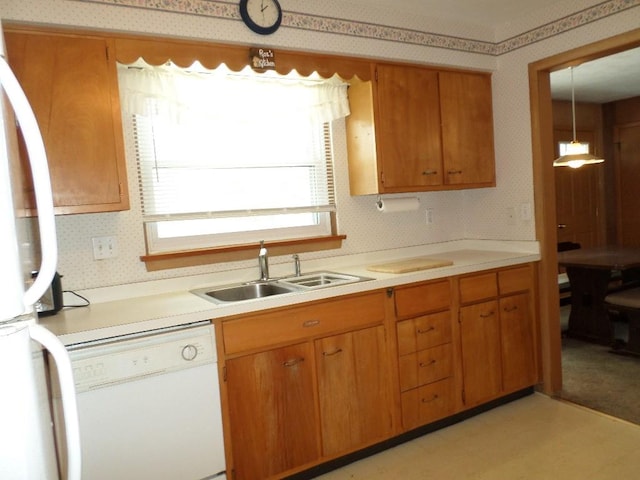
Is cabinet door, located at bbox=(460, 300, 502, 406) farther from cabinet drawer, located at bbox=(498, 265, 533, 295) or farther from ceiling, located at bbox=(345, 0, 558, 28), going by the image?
ceiling, located at bbox=(345, 0, 558, 28)

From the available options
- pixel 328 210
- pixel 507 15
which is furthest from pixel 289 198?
pixel 507 15

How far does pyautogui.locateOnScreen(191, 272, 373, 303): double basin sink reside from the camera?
2.36m

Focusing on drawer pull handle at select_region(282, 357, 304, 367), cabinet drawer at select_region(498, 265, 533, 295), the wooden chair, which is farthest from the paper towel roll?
the wooden chair

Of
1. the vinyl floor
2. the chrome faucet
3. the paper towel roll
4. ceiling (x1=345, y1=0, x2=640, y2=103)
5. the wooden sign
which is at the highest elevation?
ceiling (x1=345, y1=0, x2=640, y2=103)

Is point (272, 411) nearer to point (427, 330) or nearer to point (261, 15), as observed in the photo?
point (427, 330)

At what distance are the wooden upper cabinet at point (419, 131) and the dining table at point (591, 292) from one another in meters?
1.34

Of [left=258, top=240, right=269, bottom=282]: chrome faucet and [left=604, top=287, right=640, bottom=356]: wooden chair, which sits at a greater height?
[left=258, top=240, right=269, bottom=282]: chrome faucet

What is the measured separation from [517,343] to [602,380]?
770mm

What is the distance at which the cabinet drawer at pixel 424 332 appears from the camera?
8.02 feet

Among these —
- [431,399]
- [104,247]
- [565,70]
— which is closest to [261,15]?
[104,247]

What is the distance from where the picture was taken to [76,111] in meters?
1.94

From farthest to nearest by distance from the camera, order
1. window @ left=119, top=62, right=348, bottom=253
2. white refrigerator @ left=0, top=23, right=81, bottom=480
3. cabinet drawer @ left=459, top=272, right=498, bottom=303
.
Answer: cabinet drawer @ left=459, top=272, right=498, bottom=303 < window @ left=119, top=62, right=348, bottom=253 < white refrigerator @ left=0, top=23, right=81, bottom=480

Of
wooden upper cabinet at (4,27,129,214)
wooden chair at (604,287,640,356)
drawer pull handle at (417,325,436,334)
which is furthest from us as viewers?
wooden chair at (604,287,640,356)

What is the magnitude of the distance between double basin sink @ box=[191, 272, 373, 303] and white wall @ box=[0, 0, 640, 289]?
18 cm
